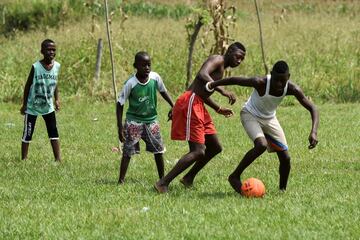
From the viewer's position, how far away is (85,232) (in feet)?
21.7

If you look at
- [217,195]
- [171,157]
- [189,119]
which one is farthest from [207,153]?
[171,157]

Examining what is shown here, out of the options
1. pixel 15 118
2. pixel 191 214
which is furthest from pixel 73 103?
pixel 191 214

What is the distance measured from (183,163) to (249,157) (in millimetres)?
651

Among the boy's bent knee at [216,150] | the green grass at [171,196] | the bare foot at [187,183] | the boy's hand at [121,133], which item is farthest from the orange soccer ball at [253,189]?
the boy's hand at [121,133]

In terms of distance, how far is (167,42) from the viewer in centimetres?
2184

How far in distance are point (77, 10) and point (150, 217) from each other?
22.5 metres

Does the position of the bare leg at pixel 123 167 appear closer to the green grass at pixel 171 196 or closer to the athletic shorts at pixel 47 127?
the green grass at pixel 171 196

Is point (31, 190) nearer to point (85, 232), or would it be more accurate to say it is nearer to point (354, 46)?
point (85, 232)

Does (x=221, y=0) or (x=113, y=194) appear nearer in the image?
(x=113, y=194)

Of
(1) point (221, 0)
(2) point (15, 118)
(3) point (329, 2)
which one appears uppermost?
(1) point (221, 0)

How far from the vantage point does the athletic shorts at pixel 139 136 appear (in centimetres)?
890

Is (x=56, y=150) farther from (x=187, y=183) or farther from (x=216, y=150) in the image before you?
(x=216, y=150)

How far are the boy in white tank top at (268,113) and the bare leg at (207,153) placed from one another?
1.67ft

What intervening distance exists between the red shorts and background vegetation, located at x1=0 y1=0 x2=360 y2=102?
296 inches
